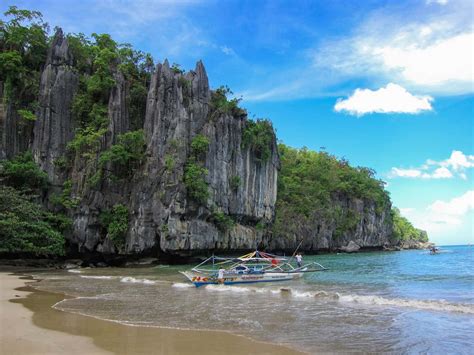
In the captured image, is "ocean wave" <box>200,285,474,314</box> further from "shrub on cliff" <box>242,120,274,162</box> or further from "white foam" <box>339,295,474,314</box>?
"shrub on cliff" <box>242,120,274,162</box>

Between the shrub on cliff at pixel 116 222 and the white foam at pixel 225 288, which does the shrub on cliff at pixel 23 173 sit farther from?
the white foam at pixel 225 288

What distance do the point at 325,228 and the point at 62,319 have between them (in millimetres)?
49298

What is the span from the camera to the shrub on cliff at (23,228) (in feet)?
83.4

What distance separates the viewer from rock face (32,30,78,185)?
33.8 meters

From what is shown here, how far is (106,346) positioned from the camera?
7.67 metres

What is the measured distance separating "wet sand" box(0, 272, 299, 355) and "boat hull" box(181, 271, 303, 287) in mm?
9397

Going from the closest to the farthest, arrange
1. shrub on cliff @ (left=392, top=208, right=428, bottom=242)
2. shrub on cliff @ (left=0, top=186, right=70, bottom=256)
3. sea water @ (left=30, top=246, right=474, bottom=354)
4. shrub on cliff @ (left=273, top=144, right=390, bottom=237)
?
sea water @ (left=30, top=246, right=474, bottom=354) < shrub on cliff @ (left=0, top=186, right=70, bottom=256) < shrub on cliff @ (left=273, top=144, right=390, bottom=237) < shrub on cliff @ (left=392, top=208, right=428, bottom=242)

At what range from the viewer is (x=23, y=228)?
2692 cm

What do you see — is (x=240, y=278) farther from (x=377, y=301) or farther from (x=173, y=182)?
(x=173, y=182)

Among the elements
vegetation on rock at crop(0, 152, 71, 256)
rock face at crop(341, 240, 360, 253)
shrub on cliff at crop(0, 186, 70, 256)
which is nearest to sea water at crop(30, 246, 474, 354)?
shrub on cliff at crop(0, 186, 70, 256)

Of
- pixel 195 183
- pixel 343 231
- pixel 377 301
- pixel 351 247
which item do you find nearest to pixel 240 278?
pixel 377 301

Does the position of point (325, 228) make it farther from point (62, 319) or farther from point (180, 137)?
point (62, 319)

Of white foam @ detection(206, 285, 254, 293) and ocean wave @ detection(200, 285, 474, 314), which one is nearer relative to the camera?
ocean wave @ detection(200, 285, 474, 314)

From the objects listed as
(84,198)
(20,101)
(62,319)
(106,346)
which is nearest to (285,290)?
(62,319)
